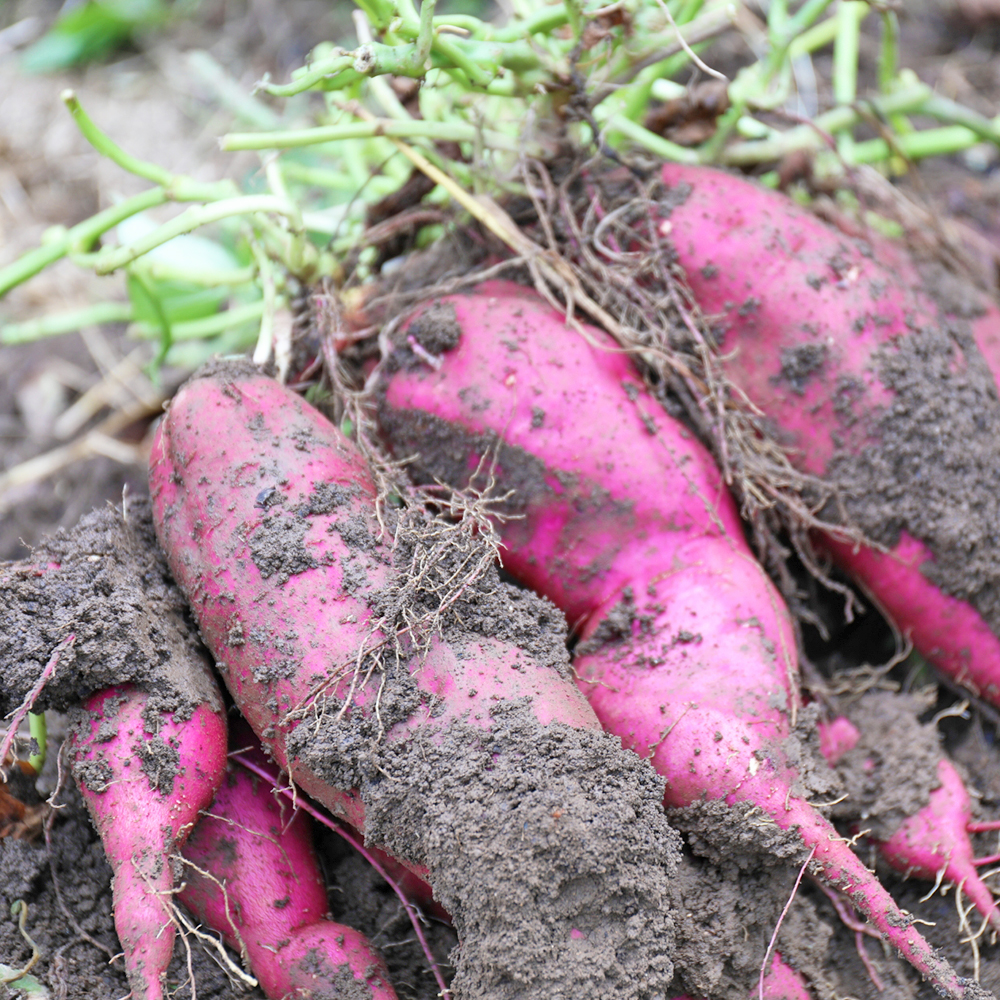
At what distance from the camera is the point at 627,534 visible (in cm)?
112

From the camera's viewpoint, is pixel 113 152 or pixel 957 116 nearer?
pixel 113 152

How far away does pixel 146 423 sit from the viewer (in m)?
1.90

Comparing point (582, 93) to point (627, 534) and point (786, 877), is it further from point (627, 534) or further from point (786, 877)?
point (786, 877)

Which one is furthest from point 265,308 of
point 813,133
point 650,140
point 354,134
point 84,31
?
point 84,31

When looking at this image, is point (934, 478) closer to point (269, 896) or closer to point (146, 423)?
point (269, 896)

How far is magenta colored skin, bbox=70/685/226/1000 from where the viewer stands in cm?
87

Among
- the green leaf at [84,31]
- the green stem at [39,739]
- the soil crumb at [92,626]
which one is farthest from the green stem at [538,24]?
the green leaf at [84,31]

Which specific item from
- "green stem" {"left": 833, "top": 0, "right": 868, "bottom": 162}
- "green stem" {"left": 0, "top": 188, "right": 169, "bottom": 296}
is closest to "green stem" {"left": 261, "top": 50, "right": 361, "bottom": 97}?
"green stem" {"left": 0, "top": 188, "right": 169, "bottom": 296}

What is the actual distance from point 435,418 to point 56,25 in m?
2.11

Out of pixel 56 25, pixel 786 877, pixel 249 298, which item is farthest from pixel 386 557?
pixel 56 25

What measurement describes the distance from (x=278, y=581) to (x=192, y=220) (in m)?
0.49

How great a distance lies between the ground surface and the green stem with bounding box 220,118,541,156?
30.1 inches

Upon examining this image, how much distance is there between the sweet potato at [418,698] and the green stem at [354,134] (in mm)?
306

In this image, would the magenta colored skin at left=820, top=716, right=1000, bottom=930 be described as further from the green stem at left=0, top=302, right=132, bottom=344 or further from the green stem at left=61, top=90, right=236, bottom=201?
the green stem at left=0, top=302, right=132, bottom=344
